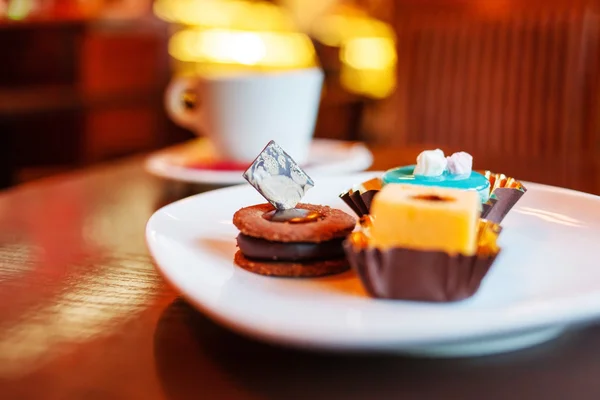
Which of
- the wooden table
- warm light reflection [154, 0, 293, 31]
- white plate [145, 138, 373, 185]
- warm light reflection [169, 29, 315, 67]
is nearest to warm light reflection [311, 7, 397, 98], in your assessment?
warm light reflection [169, 29, 315, 67]

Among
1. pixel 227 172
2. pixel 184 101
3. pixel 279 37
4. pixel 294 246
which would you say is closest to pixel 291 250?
pixel 294 246

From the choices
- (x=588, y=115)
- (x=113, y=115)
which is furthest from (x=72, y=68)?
(x=588, y=115)

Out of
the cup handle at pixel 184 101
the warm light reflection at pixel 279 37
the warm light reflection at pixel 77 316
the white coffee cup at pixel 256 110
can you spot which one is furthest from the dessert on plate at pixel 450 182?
the warm light reflection at pixel 279 37

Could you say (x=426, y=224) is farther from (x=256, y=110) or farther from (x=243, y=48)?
(x=243, y=48)

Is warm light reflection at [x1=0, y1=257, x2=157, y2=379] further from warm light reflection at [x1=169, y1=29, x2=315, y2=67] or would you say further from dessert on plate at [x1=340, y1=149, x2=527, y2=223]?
warm light reflection at [x1=169, y1=29, x2=315, y2=67]

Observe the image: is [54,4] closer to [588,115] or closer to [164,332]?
[588,115]
